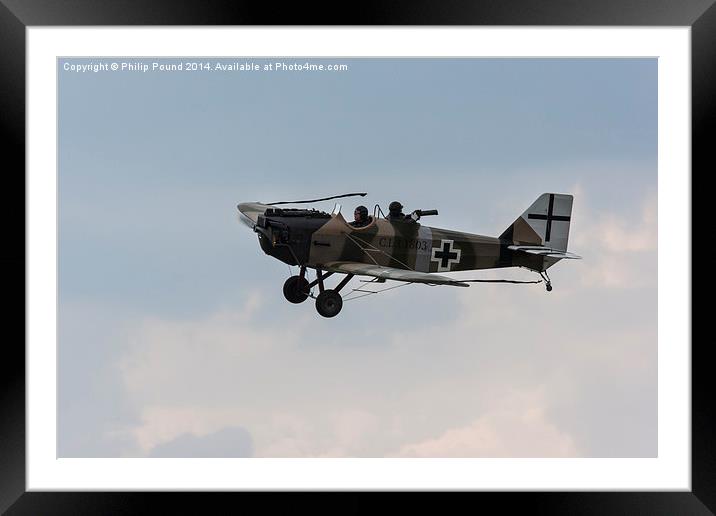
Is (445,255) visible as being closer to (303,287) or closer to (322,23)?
(303,287)

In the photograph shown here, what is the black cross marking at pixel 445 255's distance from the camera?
1391 centimetres

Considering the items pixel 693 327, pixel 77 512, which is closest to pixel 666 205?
pixel 693 327

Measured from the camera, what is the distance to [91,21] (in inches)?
387

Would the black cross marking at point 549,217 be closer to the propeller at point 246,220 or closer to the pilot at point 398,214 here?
the pilot at point 398,214

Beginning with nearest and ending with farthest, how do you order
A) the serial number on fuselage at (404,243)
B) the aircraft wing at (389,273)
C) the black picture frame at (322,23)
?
the black picture frame at (322,23), the aircraft wing at (389,273), the serial number on fuselage at (404,243)

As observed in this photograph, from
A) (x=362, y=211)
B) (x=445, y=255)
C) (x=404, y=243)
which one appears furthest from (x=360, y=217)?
(x=445, y=255)

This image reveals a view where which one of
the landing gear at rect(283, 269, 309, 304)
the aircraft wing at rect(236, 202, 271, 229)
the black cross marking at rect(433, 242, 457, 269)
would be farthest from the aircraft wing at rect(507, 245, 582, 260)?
the aircraft wing at rect(236, 202, 271, 229)

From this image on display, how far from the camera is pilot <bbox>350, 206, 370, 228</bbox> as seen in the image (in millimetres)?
13188

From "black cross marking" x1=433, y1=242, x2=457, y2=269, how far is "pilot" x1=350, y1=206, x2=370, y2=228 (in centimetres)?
126

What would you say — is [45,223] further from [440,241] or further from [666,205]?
[666,205]

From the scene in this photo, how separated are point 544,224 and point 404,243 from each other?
2374mm

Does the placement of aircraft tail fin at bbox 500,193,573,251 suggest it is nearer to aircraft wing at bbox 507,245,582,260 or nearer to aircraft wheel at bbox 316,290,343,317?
aircraft wing at bbox 507,245,582,260

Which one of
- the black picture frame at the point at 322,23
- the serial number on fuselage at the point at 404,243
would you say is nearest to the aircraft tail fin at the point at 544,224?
the serial number on fuselage at the point at 404,243

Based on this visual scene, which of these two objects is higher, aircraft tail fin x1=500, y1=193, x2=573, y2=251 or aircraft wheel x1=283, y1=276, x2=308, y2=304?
aircraft tail fin x1=500, y1=193, x2=573, y2=251
